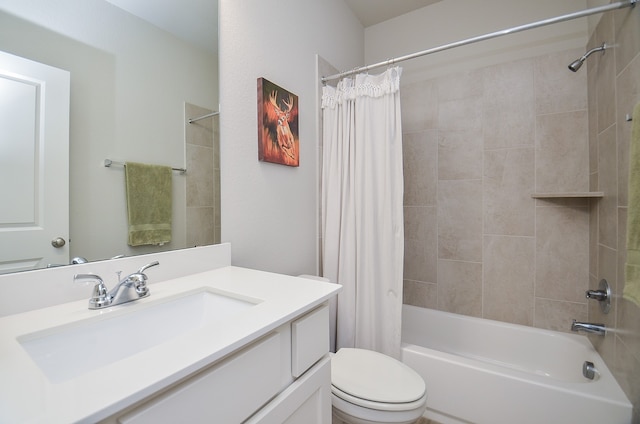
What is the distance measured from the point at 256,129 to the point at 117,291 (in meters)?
0.90

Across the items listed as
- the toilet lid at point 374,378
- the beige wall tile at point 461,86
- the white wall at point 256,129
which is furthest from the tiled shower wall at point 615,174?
the white wall at point 256,129

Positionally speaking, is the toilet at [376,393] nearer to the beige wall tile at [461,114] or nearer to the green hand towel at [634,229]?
the green hand towel at [634,229]

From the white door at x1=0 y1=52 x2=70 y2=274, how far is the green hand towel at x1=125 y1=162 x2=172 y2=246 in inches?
6.6

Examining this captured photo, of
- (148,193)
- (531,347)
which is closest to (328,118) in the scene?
(148,193)

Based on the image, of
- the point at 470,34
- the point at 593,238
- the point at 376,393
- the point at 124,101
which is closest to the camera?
the point at 124,101

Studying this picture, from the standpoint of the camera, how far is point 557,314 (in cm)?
181

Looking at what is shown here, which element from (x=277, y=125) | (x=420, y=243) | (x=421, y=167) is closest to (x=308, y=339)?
(x=277, y=125)

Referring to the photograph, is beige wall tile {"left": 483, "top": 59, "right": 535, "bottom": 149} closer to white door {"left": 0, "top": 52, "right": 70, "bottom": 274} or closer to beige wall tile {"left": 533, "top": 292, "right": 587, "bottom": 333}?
beige wall tile {"left": 533, "top": 292, "right": 587, "bottom": 333}

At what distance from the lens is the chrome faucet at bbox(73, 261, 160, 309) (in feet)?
2.43

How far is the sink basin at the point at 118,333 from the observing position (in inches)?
23.3

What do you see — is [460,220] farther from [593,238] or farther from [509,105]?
[509,105]

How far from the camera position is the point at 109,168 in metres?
0.87

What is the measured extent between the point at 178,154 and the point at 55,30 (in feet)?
1.51

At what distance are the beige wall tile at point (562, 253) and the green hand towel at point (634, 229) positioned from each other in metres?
1.17
